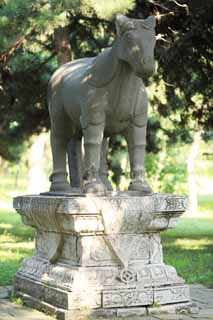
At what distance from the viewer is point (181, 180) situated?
95.8 ft

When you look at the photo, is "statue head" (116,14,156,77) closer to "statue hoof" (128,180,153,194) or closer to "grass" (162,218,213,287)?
"statue hoof" (128,180,153,194)

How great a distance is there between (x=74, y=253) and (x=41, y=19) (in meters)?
4.31

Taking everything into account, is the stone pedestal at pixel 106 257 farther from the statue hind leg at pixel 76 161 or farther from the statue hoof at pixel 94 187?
the statue hind leg at pixel 76 161

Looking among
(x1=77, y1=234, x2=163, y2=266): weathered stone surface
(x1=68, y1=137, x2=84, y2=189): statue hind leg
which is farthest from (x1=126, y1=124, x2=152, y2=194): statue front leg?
(x1=68, y1=137, x2=84, y2=189): statue hind leg

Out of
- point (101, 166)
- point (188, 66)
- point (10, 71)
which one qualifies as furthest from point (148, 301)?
point (10, 71)

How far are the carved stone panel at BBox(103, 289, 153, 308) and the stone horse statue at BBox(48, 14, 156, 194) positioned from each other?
3.05 feet

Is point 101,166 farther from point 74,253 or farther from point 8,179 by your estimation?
point 8,179

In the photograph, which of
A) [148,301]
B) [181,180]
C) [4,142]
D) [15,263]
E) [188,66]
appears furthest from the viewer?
[181,180]

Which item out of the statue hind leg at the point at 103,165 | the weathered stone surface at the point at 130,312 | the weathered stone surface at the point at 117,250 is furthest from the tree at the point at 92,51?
the weathered stone surface at the point at 130,312

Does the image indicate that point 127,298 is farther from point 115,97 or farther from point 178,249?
point 178,249

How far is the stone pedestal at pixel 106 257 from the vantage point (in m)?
5.94

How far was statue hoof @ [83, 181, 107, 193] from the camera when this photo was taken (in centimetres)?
626

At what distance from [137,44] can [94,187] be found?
131 cm

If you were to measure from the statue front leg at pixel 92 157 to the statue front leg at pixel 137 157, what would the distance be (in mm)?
321
